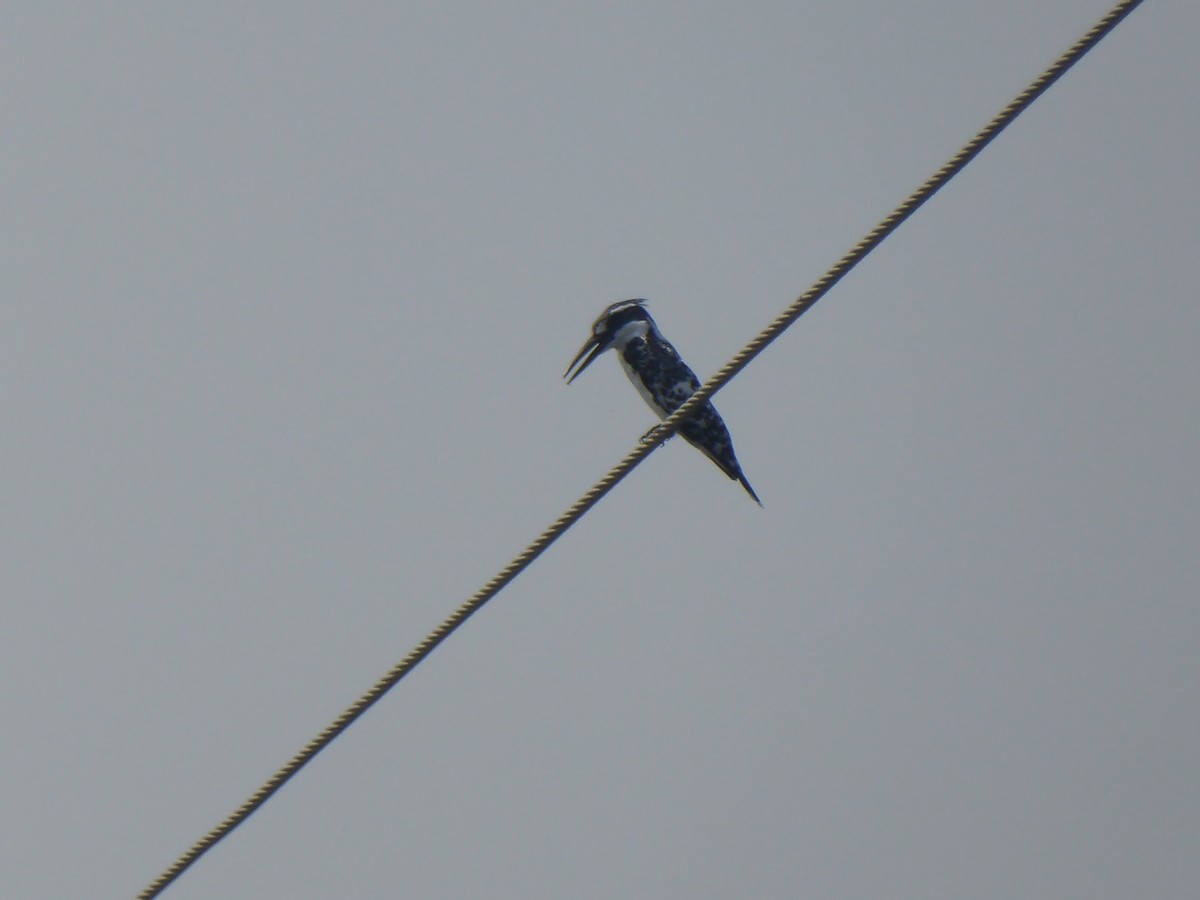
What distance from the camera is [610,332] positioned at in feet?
35.3

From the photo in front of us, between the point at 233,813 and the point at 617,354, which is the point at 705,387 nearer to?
the point at 233,813

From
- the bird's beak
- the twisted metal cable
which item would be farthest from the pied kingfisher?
the twisted metal cable

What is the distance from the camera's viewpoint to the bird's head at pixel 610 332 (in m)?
10.8

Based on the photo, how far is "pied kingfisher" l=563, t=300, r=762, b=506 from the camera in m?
9.73

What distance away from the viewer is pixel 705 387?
5488mm

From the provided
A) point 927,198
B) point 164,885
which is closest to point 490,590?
point 164,885

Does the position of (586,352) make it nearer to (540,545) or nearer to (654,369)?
(654,369)

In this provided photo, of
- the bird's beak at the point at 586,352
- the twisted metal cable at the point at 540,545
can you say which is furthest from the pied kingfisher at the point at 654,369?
the twisted metal cable at the point at 540,545

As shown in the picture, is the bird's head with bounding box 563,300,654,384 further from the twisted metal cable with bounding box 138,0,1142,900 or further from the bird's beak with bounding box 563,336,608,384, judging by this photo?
the twisted metal cable with bounding box 138,0,1142,900

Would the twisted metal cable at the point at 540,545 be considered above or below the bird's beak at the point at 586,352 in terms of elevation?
below

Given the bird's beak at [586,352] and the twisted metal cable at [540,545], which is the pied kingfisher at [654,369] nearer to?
the bird's beak at [586,352]

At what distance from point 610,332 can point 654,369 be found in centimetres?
52

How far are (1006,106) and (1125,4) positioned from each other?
471mm

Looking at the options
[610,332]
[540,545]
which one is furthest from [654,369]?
[540,545]
